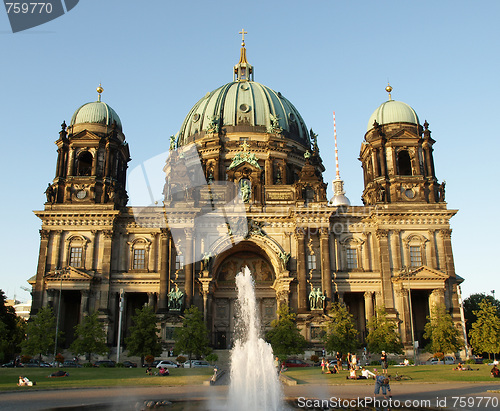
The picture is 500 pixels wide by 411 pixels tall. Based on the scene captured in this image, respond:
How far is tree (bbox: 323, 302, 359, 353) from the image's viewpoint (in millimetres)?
48781

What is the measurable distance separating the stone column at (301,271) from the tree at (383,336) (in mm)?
7493

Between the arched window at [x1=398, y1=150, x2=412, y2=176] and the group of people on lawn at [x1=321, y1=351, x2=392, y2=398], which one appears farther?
the arched window at [x1=398, y1=150, x2=412, y2=176]

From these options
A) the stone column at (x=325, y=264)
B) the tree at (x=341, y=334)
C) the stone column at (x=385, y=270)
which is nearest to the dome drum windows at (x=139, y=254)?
the stone column at (x=325, y=264)

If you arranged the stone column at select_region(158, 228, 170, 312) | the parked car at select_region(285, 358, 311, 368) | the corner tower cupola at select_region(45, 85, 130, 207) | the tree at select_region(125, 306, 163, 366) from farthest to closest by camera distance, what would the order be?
the corner tower cupola at select_region(45, 85, 130, 207) < the stone column at select_region(158, 228, 170, 312) < the tree at select_region(125, 306, 163, 366) < the parked car at select_region(285, 358, 311, 368)

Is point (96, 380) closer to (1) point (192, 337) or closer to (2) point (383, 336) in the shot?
(1) point (192, 337)

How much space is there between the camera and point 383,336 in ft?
168

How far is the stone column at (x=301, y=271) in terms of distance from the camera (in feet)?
185

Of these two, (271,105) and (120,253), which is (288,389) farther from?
(271,105)

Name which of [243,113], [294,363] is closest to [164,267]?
[294,363]

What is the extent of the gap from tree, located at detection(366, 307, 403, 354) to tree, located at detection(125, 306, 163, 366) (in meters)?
21.0

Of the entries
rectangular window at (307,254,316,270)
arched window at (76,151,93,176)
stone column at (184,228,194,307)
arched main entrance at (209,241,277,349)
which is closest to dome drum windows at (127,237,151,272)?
stone column at (184,228,194,307)

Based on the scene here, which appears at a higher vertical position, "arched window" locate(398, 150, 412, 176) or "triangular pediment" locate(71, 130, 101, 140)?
"triangular pediment" locate(71, 130, 101, 140)

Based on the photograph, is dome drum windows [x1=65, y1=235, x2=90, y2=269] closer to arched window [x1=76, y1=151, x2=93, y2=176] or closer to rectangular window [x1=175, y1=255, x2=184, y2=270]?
arched window [x1=76, y1=151, x2=93, y2=176]

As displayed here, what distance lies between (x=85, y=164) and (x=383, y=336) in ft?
134
